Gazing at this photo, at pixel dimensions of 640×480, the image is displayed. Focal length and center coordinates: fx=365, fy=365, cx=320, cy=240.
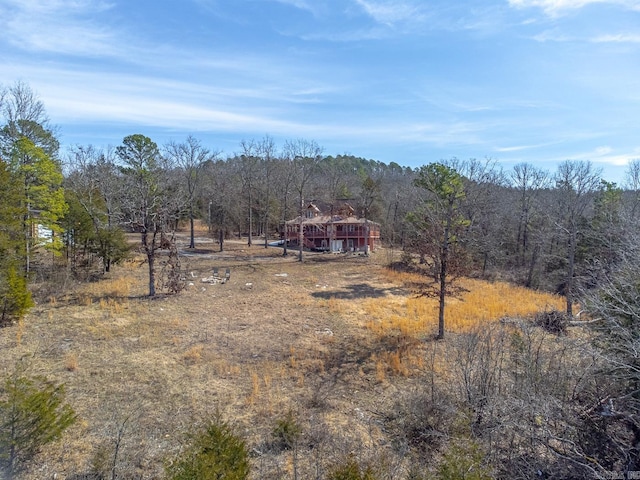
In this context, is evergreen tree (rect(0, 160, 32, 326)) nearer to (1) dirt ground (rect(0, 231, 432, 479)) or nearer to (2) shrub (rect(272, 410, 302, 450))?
(1) dirt ground (rect(0, 231, 432, 479))

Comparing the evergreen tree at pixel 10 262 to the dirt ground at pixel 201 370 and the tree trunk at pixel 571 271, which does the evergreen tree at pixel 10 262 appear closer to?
the dirt ground at pixel 201 370

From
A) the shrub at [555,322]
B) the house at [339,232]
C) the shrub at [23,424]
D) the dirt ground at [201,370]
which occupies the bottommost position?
the dirt ground at [201,370]

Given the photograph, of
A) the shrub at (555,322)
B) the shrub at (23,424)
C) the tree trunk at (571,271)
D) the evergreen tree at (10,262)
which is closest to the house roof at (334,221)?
the tree trunk at (571,271)

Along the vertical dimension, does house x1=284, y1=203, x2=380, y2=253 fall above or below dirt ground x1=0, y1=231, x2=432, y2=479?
above

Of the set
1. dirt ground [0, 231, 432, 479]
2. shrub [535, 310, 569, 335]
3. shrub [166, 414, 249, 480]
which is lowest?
dirt ground [0, 231, 432, 479]

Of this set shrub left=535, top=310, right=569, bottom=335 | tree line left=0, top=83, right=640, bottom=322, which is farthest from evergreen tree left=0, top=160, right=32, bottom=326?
shrub left=535, top=310, right=569, bottom=335

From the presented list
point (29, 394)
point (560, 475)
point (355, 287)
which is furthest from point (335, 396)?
point (355, 287)
